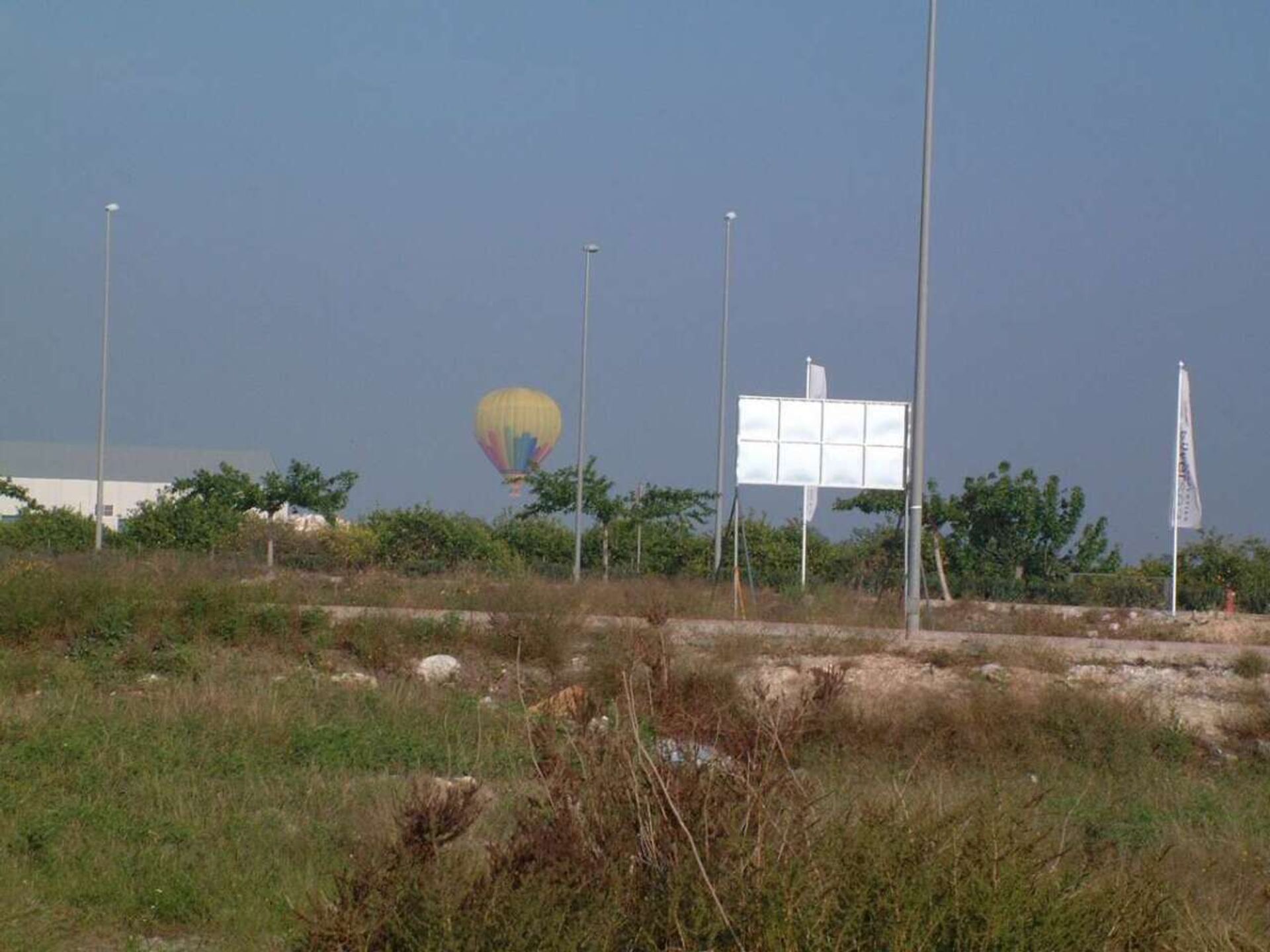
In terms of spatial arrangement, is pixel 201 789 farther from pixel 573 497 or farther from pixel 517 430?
pixel 517 430

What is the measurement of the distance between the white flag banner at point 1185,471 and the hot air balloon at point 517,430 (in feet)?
Result: 124

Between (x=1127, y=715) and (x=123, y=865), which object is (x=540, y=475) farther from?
(x=123, y=865)

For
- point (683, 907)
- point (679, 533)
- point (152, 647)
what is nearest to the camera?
point (683, 907)

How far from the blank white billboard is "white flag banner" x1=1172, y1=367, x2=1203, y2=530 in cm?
910

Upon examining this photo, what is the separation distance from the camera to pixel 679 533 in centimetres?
4156

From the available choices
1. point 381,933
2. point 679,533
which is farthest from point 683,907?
point 679,533

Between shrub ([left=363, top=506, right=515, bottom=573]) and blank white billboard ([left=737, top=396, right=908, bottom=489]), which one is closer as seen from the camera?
blank white billboard ([left=737, top=396, right=908, bottom=489])

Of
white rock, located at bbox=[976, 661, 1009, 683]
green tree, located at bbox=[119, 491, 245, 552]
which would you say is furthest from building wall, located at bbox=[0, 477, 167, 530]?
white rock, located at bbox=[976, 661, 1009, 683]

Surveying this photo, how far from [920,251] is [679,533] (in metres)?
21.7

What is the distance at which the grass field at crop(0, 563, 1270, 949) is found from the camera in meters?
4.69

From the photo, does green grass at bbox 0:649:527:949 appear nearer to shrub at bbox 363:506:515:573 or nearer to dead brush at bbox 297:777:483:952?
dead brush at bbox 297:777:483:952

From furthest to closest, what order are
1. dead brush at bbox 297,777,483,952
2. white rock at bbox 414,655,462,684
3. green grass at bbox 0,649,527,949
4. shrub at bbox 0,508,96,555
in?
shrub at bbox 0,508,96,555, white rock at bbox 414,655,462,684, green grass at bbox 0,649,527,949, dead brush at bbox 297,777,483,952

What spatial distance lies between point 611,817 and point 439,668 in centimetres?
1221

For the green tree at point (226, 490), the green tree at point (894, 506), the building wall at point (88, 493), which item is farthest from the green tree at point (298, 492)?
the building wall at point (88, 493)
